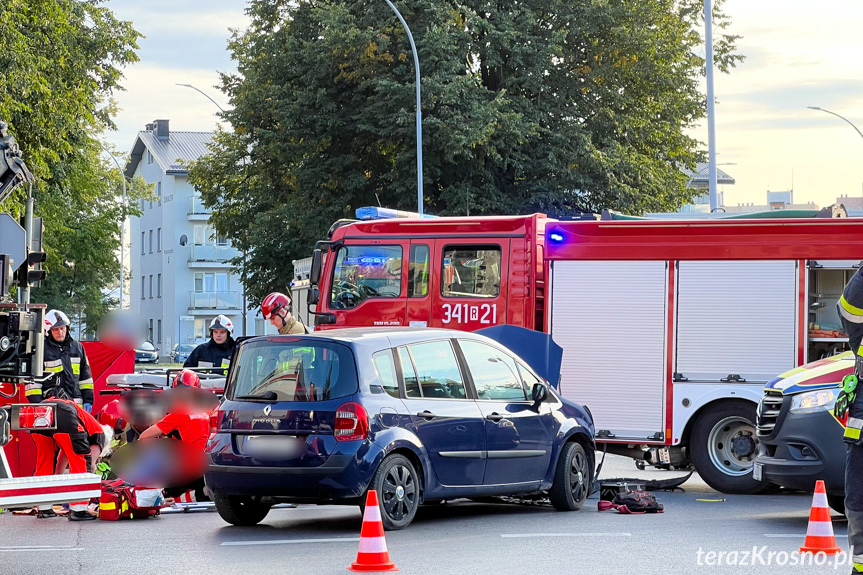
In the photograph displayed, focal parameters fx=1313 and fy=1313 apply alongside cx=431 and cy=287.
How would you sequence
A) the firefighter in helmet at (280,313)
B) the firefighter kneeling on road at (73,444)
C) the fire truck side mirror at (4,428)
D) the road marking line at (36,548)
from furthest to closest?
the firefighter in helmet at (280,313), the firefighter kneeling on road at (73,444), the road marking line at (36,548), the fire truck side mirror at (4,428)

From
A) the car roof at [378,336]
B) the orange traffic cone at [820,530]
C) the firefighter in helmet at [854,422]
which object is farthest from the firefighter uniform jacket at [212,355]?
the firefighter in helmet at [854,422]

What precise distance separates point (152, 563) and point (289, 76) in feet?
84.3

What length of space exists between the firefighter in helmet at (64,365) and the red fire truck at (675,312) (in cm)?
434

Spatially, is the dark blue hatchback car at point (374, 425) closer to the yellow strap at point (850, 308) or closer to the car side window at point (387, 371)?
the car side window at point (387, 371)

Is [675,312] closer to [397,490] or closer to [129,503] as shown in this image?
[397,490]

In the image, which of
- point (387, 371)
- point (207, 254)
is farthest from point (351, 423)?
point (207, 254)

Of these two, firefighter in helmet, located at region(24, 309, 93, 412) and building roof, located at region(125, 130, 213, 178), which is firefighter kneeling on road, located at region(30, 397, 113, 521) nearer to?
firefighter in helmet, located at region(24, 309, 93, 412)

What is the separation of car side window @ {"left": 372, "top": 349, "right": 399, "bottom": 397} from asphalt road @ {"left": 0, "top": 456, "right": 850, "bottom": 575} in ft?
3.49

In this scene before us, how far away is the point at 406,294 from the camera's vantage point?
1545 centimetres

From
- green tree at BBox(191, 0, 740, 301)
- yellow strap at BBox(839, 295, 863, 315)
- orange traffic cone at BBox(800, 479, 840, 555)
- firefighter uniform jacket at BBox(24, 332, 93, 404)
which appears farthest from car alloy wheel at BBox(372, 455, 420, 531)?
green tree at BBox(191, 0, 740, 301)

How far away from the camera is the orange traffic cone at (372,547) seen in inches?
309

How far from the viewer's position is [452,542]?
30.1 ft

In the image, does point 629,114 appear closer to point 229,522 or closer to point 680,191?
point 680,191

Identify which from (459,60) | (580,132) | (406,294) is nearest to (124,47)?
(459,60)
